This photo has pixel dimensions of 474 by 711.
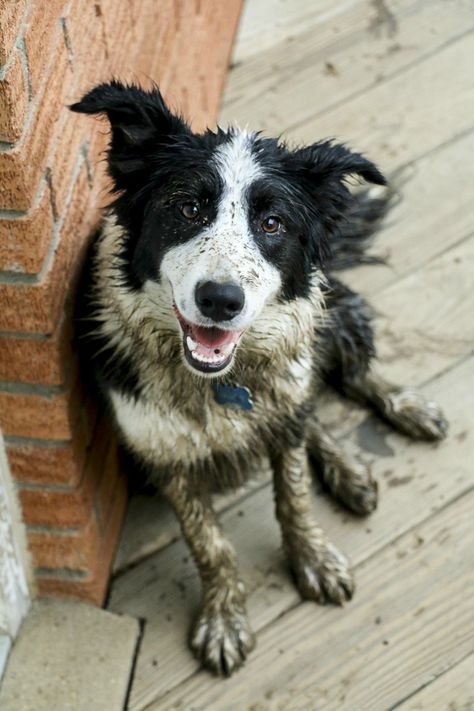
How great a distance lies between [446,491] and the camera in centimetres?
266

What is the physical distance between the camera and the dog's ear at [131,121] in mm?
1852

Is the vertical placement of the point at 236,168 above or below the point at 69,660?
above

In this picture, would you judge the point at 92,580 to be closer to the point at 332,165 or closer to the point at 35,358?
the point at 35,358

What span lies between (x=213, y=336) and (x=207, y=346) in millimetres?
26

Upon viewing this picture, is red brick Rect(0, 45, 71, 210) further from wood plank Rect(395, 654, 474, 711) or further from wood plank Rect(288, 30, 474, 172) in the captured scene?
wood plank Rect(288, 30, 474, 172)

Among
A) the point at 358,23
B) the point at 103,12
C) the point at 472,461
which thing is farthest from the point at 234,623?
the point at 358,23

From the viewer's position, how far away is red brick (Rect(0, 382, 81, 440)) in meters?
2.06

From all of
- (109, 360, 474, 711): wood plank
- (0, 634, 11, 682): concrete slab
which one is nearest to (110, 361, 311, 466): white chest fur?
(109, 360, 474, 711): wood plank

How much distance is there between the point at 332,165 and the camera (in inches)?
78.8

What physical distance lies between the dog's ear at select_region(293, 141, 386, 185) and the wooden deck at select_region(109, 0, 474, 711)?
39.8 inches

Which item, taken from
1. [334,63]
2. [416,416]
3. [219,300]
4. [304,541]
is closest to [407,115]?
[334,63]

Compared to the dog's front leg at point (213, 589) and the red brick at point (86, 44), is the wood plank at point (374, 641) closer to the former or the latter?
the dog's front leg at point (213, 589)

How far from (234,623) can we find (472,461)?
82cm

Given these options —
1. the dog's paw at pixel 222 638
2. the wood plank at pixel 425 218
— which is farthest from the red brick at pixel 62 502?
the wood plank at pixel 425 218
